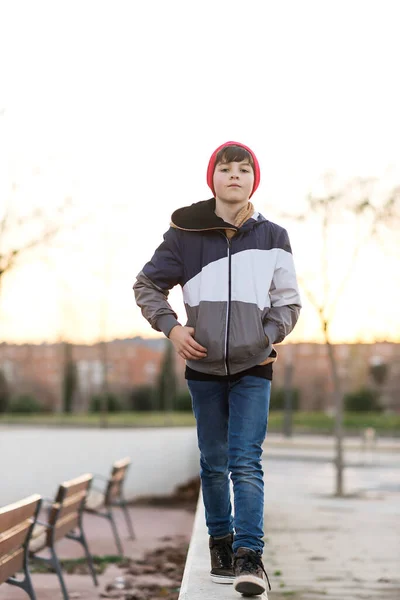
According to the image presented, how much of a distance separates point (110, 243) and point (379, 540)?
23.7 meters

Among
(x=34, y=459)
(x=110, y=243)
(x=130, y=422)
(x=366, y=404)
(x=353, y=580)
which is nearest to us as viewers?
(x=353, y=580)

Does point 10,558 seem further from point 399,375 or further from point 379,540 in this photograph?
point 399,375

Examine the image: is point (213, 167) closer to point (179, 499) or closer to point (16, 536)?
point (16, 536)

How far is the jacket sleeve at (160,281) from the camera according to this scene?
422cm

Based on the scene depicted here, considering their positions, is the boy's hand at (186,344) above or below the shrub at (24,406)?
above

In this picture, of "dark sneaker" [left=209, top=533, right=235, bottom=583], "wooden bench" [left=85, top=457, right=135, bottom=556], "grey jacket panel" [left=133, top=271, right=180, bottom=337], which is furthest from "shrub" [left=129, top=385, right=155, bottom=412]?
"grey jacket panel" [left=133, top=271, right=180, bottom=337]

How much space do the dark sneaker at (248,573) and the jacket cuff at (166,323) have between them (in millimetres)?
890

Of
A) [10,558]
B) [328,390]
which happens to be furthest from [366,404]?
[10,558]

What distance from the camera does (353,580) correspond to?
6.71 meters

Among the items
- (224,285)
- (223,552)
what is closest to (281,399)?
(223,552)

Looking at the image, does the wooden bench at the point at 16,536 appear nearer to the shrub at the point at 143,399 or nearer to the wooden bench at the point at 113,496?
the wooden bench at the point at 113,496

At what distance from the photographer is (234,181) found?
417cm

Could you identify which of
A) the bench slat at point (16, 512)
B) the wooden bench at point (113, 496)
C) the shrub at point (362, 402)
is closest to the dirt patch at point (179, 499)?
the wooden bench at point (113, 496)

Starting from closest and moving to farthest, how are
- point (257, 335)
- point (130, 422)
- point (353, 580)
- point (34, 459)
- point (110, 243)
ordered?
point (257, 335) < point (353, 580) < point (34, 459) < point (110, 243) < point (130, 422)
